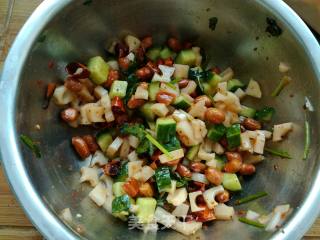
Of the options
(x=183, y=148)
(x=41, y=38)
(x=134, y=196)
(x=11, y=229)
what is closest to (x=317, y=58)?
(x=183, y=148)

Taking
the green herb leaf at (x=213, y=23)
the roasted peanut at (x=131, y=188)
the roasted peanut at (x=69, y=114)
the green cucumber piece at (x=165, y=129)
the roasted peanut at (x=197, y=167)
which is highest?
the green herb leaf at (x=213, y=23)

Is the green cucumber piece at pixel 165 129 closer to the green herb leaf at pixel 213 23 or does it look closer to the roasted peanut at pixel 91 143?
the roasted peanut at pixel 91 143

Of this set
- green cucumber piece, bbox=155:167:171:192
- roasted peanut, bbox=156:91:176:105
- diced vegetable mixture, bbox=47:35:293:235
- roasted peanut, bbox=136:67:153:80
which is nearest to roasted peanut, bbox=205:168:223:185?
diced vegetable mixture, bbox=47:35:293:235

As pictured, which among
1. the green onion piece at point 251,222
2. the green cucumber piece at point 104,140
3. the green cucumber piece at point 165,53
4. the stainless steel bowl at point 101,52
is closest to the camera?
the stainless steel bowl at point 101,52

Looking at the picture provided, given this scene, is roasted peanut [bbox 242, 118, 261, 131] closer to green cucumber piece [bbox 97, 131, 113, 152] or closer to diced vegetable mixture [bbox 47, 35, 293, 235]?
diced vegetable mixture [bbox 47, 35, 293, 235]

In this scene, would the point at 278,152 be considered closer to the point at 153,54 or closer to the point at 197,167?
the point at 197,167

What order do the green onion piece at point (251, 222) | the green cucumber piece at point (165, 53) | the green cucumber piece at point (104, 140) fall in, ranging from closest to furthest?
the green onion piece at point (251, 222) → the green cucumber piece at point (104, 140) → the green cucumber piece at point (165, 53)

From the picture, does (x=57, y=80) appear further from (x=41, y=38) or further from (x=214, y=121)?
(x=214, y=121)

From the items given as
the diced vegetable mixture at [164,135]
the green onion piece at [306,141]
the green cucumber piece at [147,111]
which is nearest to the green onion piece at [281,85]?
the diced vegetable mixture at [164,135]
